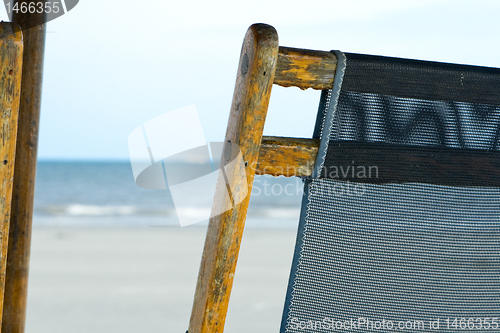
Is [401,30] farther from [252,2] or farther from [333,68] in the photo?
[333,68]

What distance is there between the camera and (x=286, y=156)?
3.15ft

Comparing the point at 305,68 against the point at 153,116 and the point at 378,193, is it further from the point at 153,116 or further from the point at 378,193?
the point at 153,116

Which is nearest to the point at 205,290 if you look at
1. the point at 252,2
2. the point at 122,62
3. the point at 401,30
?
the point at 401,30

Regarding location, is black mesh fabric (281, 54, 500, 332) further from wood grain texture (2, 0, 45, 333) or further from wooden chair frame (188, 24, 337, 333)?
wood grain texture (2, 0, 45, 333)

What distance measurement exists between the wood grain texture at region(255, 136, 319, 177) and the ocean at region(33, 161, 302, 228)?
3899mm

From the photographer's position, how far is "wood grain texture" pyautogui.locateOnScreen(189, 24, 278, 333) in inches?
32.8

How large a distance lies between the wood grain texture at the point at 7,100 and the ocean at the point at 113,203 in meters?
4.08

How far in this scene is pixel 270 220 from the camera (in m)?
9.01

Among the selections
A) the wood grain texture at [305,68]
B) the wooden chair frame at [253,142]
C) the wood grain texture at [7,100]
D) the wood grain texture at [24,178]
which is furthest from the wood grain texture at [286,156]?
the wood grain texture at [24,178]

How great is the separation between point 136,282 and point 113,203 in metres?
8.30

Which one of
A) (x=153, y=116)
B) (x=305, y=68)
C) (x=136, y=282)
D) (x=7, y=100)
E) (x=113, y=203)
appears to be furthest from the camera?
(x=113, y=203)

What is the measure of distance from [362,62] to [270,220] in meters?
8.16

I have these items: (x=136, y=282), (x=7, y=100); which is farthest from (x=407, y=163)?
(x=136, y=282)

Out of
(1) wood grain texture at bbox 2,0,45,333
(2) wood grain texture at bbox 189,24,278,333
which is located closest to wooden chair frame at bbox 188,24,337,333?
(2) wood grain texture at bbox 189,24,278,333
